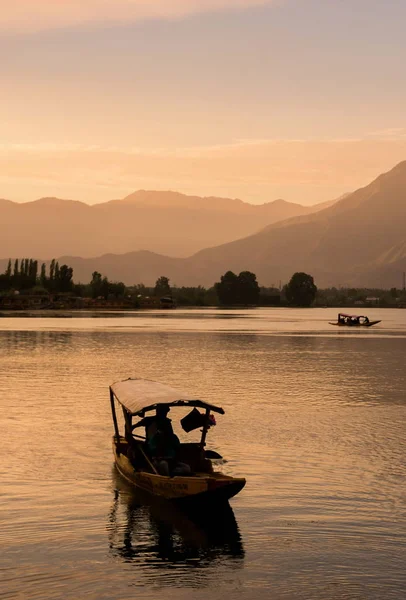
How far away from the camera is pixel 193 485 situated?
24.9m

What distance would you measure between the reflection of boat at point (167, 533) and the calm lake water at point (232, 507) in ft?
0.18

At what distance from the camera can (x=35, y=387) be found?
60.5 metres

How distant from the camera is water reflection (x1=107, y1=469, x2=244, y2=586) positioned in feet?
72.9

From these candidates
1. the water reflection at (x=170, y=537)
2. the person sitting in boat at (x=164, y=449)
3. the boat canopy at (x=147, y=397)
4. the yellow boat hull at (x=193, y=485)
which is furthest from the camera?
the boat canopy at (x=147, y=397)

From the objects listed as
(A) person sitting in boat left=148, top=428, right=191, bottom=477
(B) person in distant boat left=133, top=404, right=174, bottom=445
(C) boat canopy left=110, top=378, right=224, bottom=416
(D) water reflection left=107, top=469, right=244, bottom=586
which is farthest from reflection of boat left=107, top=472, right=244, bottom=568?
(C) boat canopy left=110, top=378, right=224, bottom=416

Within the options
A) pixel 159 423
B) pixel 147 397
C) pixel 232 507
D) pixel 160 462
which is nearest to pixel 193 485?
pixel 160 462

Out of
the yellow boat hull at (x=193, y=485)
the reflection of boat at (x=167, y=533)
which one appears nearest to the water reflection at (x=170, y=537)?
the reflection of boat at (x=167, y=533)

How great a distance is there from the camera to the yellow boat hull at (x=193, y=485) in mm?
24422

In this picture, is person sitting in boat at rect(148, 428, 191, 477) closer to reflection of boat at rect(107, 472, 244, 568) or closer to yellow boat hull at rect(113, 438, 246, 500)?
yellow boat hull at rect(113, 438, 246, 500)

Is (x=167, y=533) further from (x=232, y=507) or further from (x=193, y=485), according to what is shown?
(x=232, y=507)

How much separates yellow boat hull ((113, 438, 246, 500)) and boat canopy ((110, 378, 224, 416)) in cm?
238

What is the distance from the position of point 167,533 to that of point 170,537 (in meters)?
0.40

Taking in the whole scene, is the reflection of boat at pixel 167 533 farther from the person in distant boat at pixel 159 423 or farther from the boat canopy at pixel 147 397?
the boat canopy at pixel 147 397

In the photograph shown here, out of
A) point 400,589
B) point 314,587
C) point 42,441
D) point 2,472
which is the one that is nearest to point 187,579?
point 314,587
